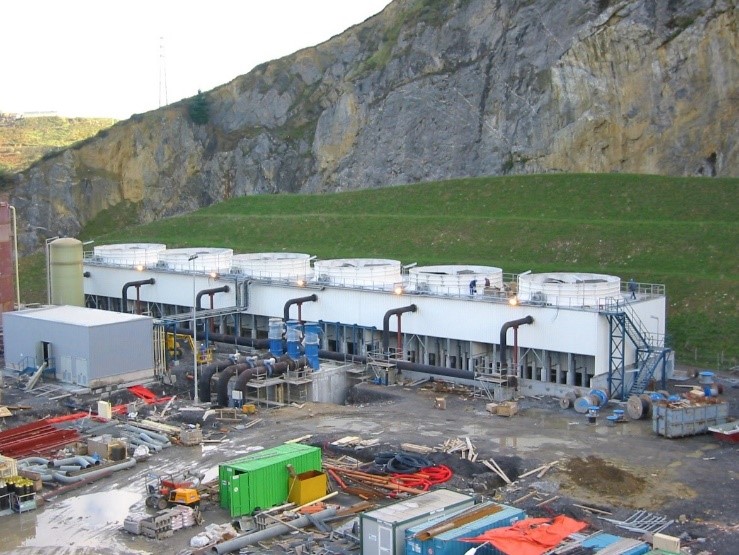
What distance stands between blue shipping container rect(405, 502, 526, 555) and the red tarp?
0.22m

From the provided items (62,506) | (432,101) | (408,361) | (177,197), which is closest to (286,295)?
(408,361)

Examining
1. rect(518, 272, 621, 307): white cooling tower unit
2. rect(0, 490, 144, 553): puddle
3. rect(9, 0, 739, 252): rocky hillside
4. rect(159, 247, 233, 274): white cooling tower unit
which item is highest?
rect(9, 0, 739, 252): rocky hillside

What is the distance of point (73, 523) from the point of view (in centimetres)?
2898

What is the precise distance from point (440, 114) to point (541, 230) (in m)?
33.9

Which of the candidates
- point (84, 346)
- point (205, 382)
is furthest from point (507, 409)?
point (84, 346)

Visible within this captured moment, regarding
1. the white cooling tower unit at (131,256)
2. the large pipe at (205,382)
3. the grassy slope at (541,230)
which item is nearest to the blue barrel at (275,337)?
the large pipe at (205,382)

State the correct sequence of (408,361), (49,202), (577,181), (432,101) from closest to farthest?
(408,361) < (577,181) < (432,101) < (49,202)

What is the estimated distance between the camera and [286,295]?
2151 inches

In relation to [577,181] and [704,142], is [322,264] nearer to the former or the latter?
[577,181]

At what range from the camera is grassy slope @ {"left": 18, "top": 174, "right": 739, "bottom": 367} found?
55.4 meters

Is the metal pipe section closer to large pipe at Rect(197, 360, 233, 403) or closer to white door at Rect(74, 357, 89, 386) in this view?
white door at Rect(74, 357, 89, 386)

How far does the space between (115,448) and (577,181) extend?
52.8 meters

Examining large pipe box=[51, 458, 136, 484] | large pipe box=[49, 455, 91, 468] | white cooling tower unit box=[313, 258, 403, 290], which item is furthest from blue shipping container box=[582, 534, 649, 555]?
white cooling tower unit box=[313, 258, 403, 290]

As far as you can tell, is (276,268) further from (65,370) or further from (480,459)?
(480,459)
